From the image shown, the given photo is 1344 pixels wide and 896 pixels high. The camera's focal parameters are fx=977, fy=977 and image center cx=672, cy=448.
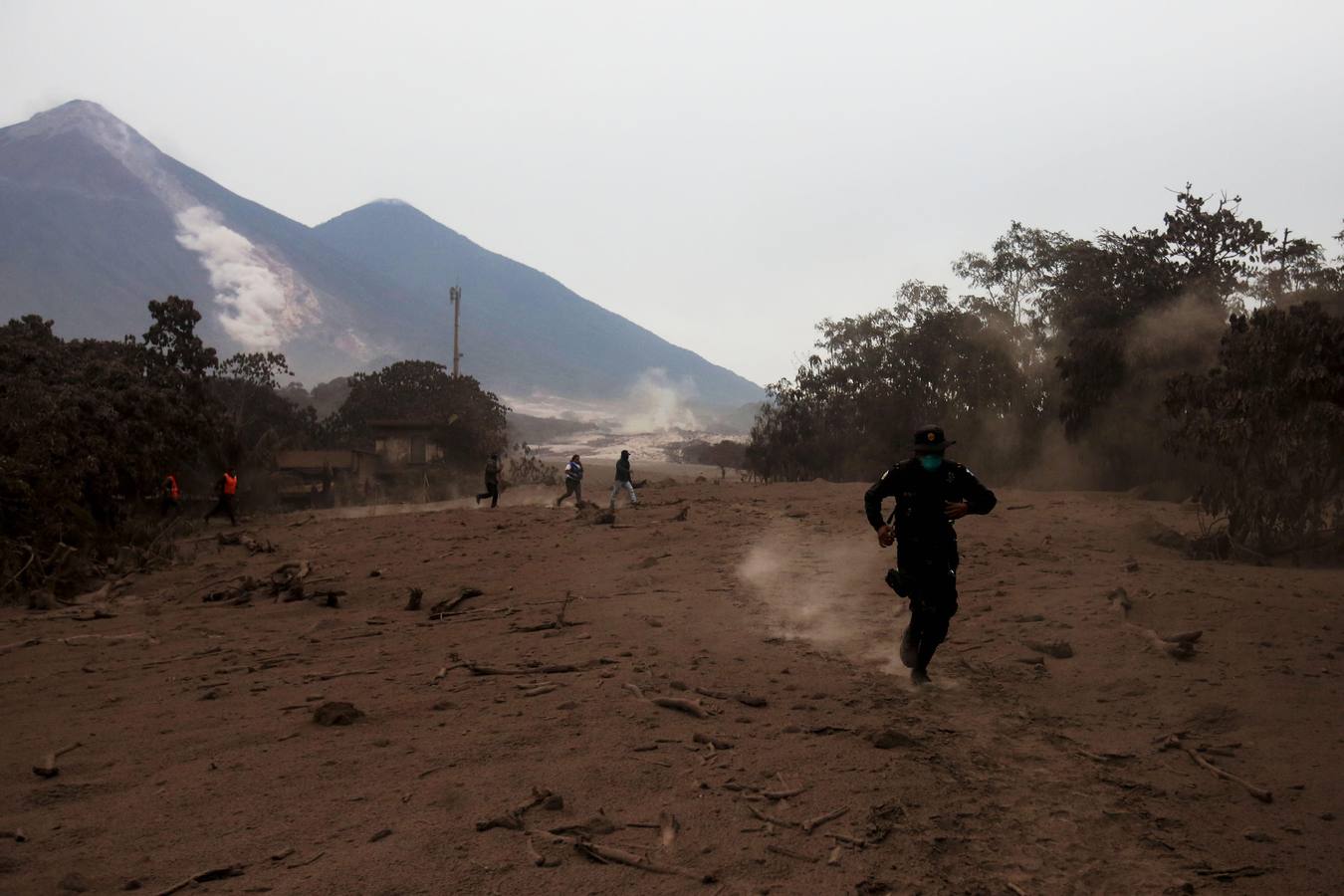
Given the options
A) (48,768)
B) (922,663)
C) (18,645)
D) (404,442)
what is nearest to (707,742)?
(922,663)

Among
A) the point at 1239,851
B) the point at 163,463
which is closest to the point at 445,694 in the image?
the point at 1239,851

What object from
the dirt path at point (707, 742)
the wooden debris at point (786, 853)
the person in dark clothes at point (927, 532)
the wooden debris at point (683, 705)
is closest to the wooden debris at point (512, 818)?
the dirt path at point (707, 742)

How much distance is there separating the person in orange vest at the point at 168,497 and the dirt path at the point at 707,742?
41.4 ft

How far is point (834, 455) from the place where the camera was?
45.0 meters

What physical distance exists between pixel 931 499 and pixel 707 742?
247cm

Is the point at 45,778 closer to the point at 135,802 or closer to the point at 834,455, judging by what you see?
the point at 135,802

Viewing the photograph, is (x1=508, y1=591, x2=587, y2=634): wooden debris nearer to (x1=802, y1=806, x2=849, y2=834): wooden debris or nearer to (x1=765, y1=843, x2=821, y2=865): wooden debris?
(x1=802, y1=806, x2=849, y2=834): wooden debris

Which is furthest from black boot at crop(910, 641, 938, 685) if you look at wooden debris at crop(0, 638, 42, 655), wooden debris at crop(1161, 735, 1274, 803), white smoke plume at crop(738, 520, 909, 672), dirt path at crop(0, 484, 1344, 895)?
wooden debris at crop(0, 638, 42, 655)

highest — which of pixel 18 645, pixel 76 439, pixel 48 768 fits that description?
pixel 76 439

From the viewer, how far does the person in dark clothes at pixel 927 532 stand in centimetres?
684

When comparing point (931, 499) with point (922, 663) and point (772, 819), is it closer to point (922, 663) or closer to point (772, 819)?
point (922, 663)

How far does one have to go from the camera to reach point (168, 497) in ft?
78.2

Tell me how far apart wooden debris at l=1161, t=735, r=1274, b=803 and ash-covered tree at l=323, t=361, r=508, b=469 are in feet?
163

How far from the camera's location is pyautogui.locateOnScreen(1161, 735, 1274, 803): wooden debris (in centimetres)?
491
